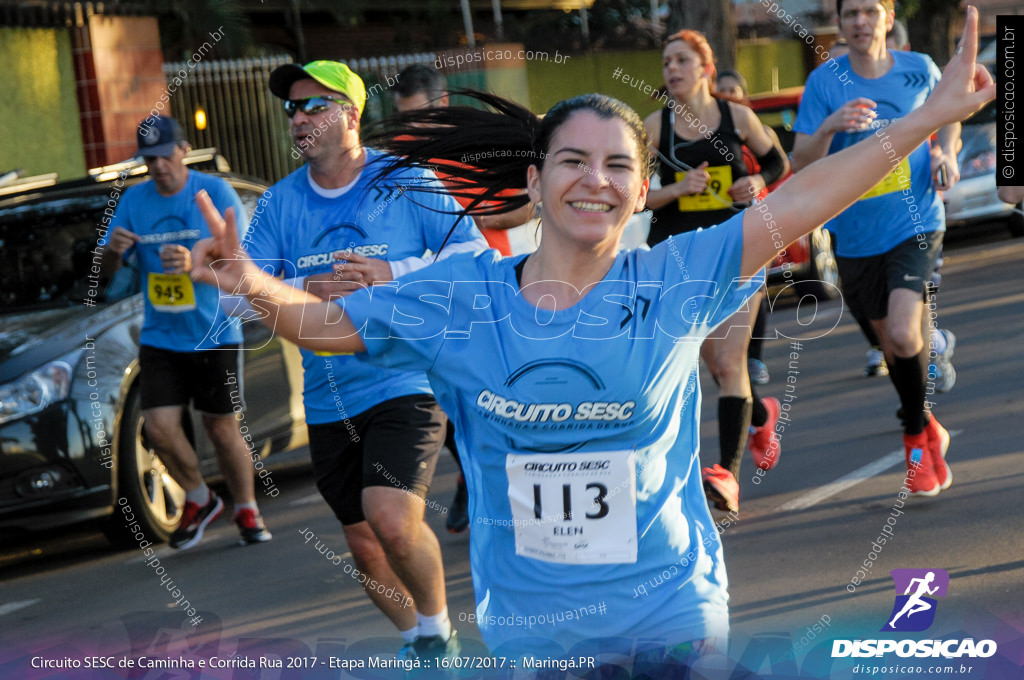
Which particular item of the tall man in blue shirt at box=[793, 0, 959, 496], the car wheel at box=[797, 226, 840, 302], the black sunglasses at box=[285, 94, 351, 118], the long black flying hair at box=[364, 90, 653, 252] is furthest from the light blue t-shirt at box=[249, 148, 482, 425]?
the car wheel at box=[797, 226, 840, 302]

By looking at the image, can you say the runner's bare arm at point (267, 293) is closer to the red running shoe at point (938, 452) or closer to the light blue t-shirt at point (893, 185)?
the red running shoe at point (938, 452)

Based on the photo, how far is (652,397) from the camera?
9.25 feet

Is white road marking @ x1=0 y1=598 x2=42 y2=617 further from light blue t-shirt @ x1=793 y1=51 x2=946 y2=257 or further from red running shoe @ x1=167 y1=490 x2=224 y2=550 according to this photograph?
light blue t-shirt @ x1=793 y1=51 x2=946 y2=257

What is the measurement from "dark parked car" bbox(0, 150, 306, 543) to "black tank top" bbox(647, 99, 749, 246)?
2.38 metres

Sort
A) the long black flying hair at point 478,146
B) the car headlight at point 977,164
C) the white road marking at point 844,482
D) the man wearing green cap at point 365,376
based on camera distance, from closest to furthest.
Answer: the long black flying hair at point 478,146 < the man wearing green cap at point 365,376 < the white road marking at point 844,482 < the car headlight at point 977,164

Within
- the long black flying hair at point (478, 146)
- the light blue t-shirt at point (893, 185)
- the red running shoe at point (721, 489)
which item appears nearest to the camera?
the long black flying hair at point (478, 146)

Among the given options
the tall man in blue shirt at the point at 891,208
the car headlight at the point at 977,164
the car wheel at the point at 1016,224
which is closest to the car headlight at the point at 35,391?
the tall man in blue shirt at the point at 891,208

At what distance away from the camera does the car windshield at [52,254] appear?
6.94 meters

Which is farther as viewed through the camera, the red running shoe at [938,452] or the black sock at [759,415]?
the black sock at [759,415]

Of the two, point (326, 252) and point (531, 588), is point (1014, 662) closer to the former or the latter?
point (531, 588)

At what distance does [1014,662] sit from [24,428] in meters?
4.19

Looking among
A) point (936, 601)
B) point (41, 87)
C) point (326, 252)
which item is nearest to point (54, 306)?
point (326, 252)

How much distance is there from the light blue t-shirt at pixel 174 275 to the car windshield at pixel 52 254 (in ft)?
0.89

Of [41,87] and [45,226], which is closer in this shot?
[45,226]
